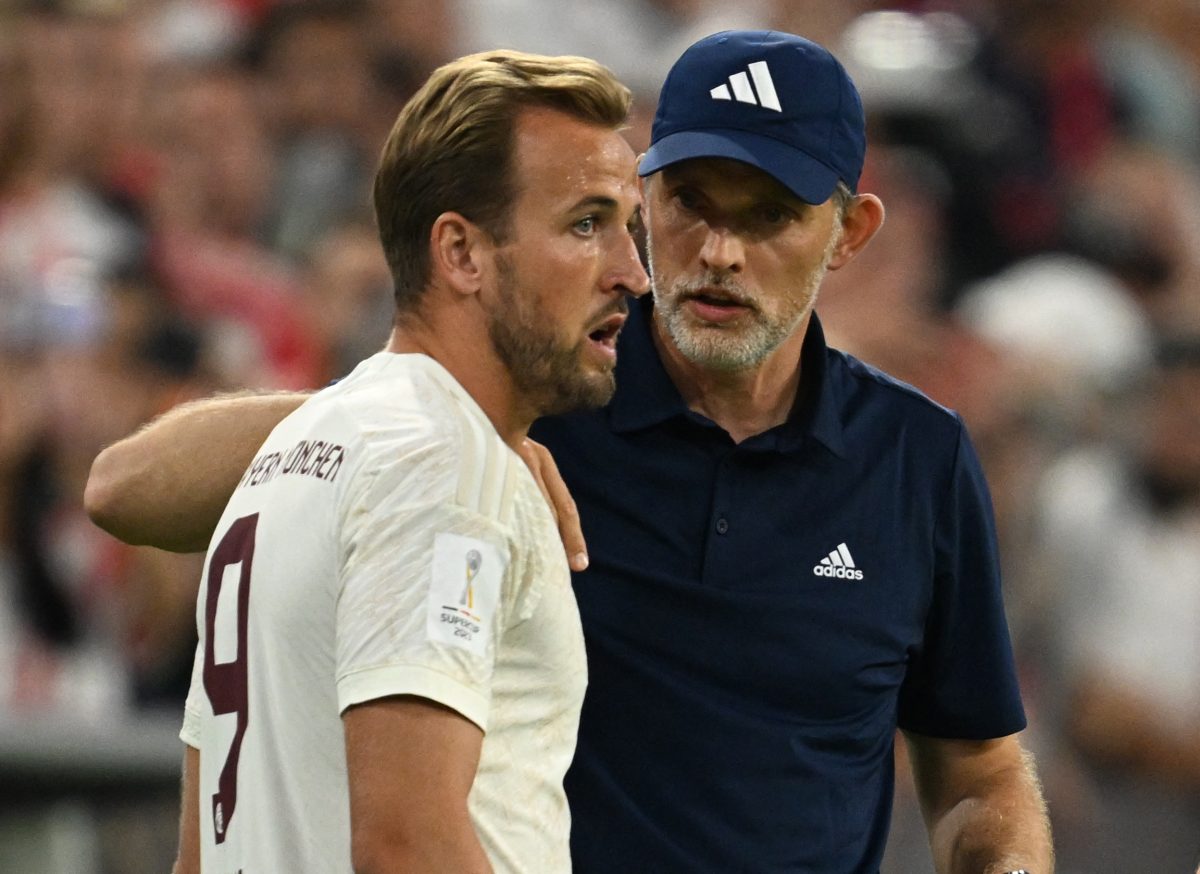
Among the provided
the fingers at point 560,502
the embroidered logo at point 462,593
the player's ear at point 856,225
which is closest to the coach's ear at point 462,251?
the fingers at point 560,502

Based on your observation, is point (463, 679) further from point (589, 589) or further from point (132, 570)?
point (132, 570)

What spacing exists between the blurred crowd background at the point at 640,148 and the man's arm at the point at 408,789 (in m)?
2.78

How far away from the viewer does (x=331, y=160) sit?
6.37 meters

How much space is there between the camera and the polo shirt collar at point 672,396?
9.80ft

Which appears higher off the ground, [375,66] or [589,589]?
[375,66]

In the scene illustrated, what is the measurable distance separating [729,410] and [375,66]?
3935 millimetres

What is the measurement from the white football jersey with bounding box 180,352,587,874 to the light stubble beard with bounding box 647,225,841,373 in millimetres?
684

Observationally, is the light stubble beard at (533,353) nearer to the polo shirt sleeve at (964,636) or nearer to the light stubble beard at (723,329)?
the light stubble beard at (723,329)

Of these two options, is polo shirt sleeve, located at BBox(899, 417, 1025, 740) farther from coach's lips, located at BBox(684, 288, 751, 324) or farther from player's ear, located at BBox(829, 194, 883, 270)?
coach's lips, located at BBox(684, 288, 751, 324)

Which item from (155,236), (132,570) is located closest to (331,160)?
(155,236)

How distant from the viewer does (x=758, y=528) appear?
9.65 ft

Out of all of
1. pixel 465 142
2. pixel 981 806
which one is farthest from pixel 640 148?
pixel 465 142

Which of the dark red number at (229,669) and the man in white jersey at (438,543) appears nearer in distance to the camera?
the man in white jersey at (438,543)

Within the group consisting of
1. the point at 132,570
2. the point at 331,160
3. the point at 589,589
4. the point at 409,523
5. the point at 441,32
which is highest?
the point at 441,32
